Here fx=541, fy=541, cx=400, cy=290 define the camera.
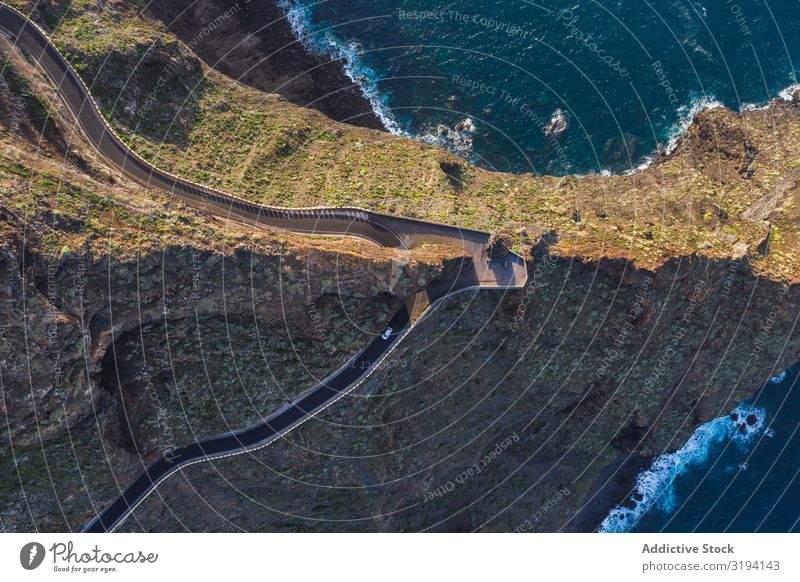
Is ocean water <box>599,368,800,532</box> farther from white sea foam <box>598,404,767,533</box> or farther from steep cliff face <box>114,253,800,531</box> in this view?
steep cliff face <box>114,253,800,531</box>

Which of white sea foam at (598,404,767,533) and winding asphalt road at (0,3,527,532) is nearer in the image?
winding asphalt road at (0,3,527,532)

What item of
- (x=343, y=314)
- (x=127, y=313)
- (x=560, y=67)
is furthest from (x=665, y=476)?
(x=127, y=313)

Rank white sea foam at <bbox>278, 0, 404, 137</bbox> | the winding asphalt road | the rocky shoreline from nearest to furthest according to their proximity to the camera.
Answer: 1. the winding asphalt road
2. the rocky shoreline
3. white sea foam at <bbox>278, 0, 404, 137</bbox>

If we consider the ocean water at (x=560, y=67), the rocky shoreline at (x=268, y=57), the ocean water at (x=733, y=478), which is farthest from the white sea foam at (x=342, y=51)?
the ocean water at (x=733, y=478)

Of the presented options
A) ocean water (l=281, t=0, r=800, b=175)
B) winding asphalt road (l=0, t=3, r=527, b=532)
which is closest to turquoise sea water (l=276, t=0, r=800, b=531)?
ocean water (l=281, t=0, r=800, b=175)

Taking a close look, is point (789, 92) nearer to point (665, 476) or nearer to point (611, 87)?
point (611, 87)

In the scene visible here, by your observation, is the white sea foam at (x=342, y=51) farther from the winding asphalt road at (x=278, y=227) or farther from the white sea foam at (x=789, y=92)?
the white sea foam at (x=789, y=92)

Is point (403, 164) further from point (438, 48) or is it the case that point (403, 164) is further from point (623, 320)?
point (623, 320)
